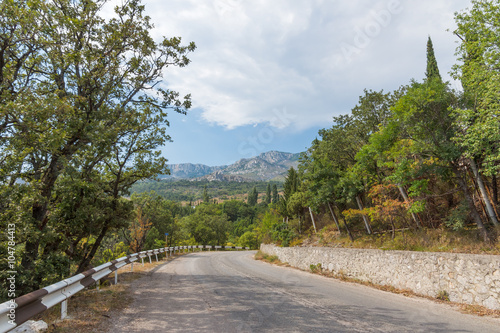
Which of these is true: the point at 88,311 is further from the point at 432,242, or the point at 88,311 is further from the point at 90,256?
the point at 432,242

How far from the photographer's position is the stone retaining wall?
6648mm

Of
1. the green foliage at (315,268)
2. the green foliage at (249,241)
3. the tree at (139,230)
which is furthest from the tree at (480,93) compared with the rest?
the green foliage at (249,241)

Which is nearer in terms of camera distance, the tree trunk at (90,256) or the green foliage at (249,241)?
the tree trunk at (90,256)

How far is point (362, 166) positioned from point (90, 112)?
14.4m

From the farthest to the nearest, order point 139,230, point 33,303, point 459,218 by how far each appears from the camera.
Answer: point 139,230 → point 459,218 → point 33,303

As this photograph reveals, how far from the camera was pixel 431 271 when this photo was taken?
809 centimetres

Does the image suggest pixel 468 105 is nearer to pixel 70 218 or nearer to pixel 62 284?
pixel 62 284

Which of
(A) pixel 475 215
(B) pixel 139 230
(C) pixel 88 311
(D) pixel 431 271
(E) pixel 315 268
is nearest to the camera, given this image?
(C) pixel 88 311

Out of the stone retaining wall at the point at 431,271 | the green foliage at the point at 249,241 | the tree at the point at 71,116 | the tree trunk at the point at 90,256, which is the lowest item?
the green foliage at the point at 249,241

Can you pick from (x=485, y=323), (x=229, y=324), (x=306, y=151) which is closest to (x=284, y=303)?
(x=229, y=324)

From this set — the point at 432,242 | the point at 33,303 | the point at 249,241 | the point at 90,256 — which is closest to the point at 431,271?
the point at 432,242

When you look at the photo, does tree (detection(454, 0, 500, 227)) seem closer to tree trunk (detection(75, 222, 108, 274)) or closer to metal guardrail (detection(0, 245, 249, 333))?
metal guardrail (detection(0, 245, 249, 333))

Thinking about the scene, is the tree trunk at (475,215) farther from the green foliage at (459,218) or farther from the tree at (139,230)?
the tree at (139,230)

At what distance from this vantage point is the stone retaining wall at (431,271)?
6.65 m
